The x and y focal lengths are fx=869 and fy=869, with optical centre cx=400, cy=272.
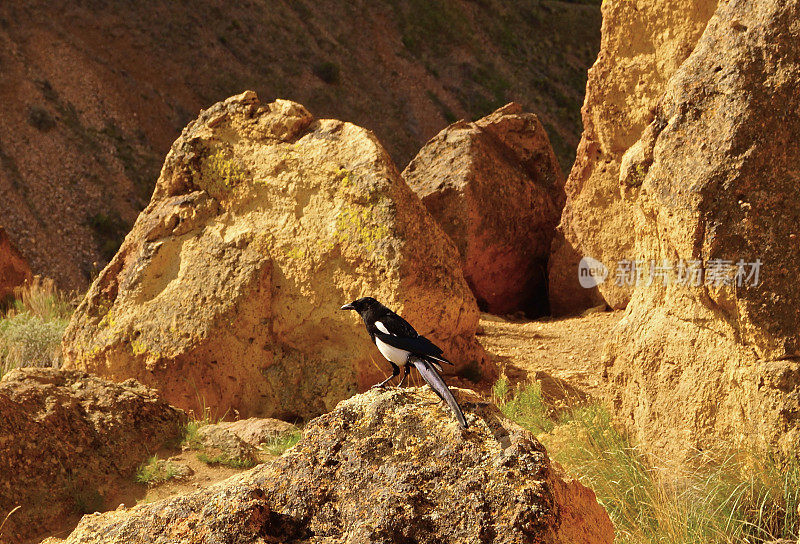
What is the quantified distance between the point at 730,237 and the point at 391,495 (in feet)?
8.29

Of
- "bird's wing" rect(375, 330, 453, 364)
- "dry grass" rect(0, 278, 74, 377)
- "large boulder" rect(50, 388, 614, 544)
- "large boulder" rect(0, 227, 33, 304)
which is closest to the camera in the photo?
"large boulder" rect(50, 388, 614, 544)

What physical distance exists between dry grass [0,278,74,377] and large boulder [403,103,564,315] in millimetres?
4117

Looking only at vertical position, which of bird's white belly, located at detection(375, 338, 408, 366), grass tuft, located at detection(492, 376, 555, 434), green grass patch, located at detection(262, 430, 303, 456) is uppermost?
bird's white belly, located at detection(375, 338, 408, 366)

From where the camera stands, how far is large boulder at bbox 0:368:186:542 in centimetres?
469

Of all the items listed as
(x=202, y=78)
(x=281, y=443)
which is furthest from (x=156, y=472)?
(x=202, y=78)

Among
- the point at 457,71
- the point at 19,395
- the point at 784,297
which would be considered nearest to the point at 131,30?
the point at 457,71

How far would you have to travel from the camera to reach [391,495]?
99.6 inches

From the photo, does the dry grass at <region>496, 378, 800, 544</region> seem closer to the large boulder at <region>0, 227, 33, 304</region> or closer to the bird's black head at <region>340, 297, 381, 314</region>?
the bird's black head at <region>340, 297, 381, 314</region>

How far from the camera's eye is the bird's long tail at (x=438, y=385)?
2.68m

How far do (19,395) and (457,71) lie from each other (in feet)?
106

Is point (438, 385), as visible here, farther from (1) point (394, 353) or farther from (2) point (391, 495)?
(1) point (394, 353)

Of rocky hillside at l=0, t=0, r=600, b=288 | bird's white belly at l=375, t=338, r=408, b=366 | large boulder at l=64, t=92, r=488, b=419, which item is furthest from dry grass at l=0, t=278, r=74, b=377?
rocky hillside at l=0, t=0, r=600, b=288

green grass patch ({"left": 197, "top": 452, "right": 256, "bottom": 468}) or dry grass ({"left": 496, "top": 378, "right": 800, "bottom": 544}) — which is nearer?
dry grass ({"left": 496, "top": 378, "right": 800, "bottom": 544})

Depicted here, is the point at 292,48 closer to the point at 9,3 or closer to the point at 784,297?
the point at 9,3
